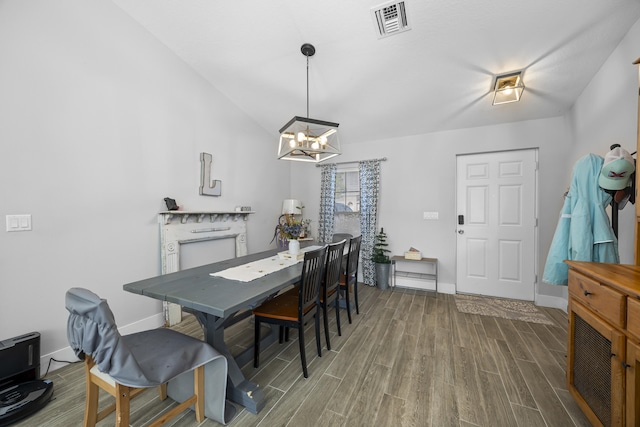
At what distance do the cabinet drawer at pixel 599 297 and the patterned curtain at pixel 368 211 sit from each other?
2646mm

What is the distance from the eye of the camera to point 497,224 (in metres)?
3.41

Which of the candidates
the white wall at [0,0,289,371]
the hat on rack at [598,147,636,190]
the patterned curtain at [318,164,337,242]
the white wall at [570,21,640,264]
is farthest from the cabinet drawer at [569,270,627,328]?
the white wall at [0,0,289,371]

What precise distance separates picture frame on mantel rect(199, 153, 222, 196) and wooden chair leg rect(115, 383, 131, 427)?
7.60 ft

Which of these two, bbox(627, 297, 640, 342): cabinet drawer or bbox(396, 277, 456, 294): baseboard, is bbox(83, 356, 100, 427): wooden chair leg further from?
bbox(396, 277, 456, 294): baseboard

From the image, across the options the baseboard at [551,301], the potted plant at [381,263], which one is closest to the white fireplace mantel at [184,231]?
the potted plant at [381,263]

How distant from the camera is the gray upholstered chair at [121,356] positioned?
1.00 metres

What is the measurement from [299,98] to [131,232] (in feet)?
8.32

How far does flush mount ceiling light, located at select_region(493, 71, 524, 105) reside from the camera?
2.42 meters

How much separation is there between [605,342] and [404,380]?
1.15 metres

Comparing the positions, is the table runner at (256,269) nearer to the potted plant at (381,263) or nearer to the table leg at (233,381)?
the table leg at (233,381)

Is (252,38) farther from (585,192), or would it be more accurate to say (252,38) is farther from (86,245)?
(585,192)

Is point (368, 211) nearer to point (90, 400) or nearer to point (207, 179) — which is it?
point (207, 179)

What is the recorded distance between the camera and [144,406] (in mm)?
1513

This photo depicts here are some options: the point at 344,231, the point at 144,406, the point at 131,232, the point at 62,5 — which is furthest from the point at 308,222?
the point at 62,5
